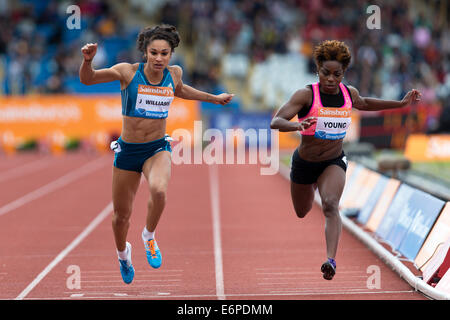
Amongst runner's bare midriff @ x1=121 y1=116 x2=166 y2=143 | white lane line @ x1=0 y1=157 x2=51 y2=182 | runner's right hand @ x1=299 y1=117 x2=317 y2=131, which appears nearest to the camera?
runner's right hand @ x1=299 y1=117 x2=317 y2=131

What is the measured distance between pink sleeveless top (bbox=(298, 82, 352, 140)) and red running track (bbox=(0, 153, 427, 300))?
139 centimetres

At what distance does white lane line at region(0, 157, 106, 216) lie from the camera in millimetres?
13703

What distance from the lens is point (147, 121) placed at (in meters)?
6.43

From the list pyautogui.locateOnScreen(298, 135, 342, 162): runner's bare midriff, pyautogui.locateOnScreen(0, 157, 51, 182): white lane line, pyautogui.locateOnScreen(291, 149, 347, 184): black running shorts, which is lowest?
pyautogui.locateOnScreen(0, 157, 51, 182): white lane line

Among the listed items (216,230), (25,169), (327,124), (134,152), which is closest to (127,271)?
(134,152)

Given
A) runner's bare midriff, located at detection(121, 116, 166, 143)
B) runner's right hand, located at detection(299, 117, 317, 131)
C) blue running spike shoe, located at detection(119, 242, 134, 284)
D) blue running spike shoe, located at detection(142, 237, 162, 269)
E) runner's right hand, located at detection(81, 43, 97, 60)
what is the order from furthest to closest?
blue running spike shoe, located at detection(119, 242, 134, 284), blue running spike shoe, located at detection(142, 237, 162, 269), runner's bare midriff, located at detection(121, 116, 166, 143), runner's right hand, located at detection(299, 117, 317, 131), runner's right hand, located at detection(81, 43, 97, 60)

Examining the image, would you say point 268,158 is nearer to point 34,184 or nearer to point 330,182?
point 34,184

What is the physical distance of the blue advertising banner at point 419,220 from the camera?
24.7ft

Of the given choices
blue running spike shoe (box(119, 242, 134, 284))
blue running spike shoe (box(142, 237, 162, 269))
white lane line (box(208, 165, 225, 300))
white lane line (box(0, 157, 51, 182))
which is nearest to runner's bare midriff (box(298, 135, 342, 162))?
white lane line (box(208, 165, 225, 300))

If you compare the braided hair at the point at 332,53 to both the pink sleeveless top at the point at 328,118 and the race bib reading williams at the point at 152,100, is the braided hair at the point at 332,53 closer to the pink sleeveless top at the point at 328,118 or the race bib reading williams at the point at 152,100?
the pink sleeveless top at the point at 328,118

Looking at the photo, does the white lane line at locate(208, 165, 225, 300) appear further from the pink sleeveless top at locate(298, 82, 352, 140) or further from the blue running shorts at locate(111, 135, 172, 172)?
the pink sleeveless top at locate(298, 82, 352, 140)

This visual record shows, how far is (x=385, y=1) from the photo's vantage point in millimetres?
30641

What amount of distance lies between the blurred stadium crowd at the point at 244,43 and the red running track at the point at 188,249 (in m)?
11.2
